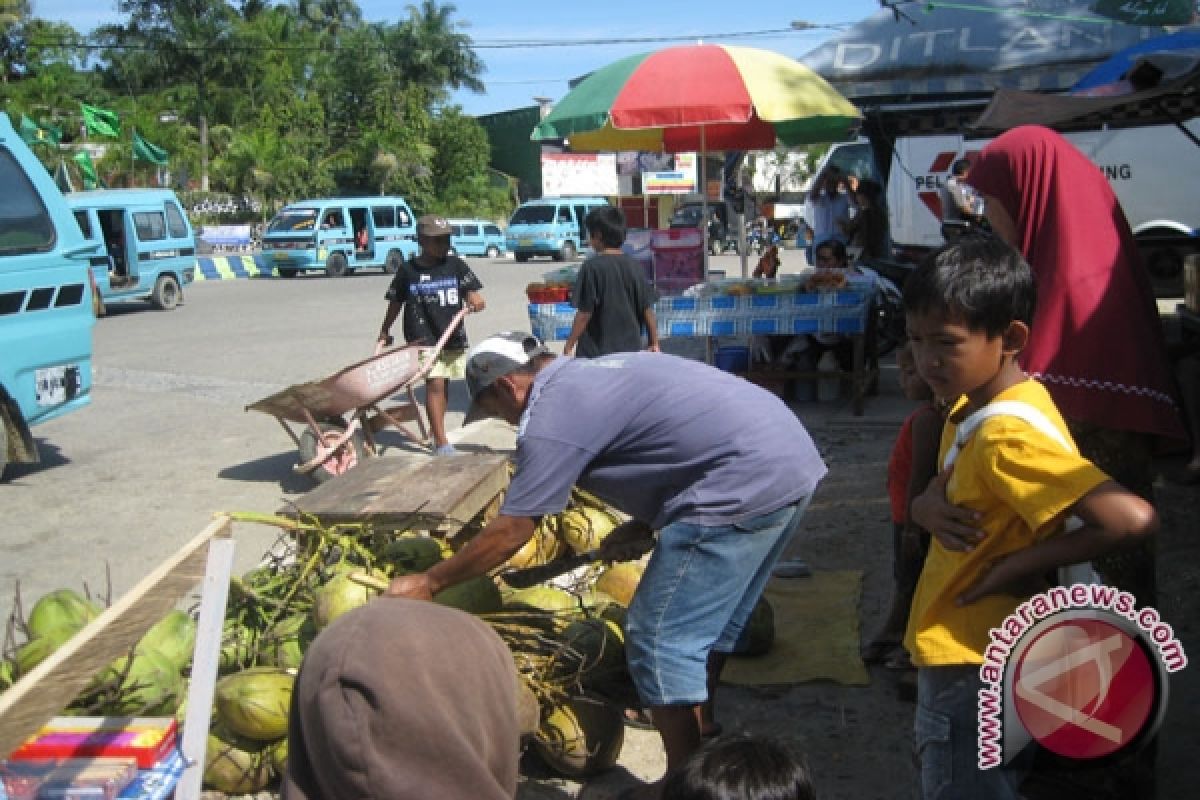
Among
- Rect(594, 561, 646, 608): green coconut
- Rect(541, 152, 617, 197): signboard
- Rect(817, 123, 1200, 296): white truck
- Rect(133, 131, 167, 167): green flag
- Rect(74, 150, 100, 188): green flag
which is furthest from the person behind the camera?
Rect(541, 152, 617, 197): signboard

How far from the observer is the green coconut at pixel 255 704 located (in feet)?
11.2

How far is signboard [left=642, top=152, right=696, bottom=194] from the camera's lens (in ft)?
115

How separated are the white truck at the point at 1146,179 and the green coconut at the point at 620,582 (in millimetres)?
8422

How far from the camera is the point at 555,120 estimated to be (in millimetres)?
9266

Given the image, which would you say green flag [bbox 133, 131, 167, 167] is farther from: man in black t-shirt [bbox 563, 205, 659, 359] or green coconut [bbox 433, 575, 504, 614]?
green coconut [bbox 433, 575, 504, 614]

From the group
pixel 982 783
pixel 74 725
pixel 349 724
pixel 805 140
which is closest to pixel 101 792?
pixel 74 725

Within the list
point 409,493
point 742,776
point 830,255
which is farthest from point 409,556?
point 830,255

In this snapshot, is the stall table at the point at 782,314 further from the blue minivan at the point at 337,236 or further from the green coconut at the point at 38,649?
the blue minivan at the point at 337,236

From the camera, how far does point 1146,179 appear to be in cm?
1207

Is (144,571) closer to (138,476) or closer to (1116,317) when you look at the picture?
(138,476)

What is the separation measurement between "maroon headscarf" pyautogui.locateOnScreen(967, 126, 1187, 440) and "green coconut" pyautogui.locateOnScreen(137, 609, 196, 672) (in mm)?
2764

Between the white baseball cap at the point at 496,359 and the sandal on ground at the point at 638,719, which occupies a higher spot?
the white baseball cap at the point at 496,359

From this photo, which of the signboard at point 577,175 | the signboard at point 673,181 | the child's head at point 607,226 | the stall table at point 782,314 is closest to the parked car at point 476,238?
the signboard at point 673,181

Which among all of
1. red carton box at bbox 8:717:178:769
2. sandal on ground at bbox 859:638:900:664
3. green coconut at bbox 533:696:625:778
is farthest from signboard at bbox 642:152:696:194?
red carton box at bbox 8:717:178:769
